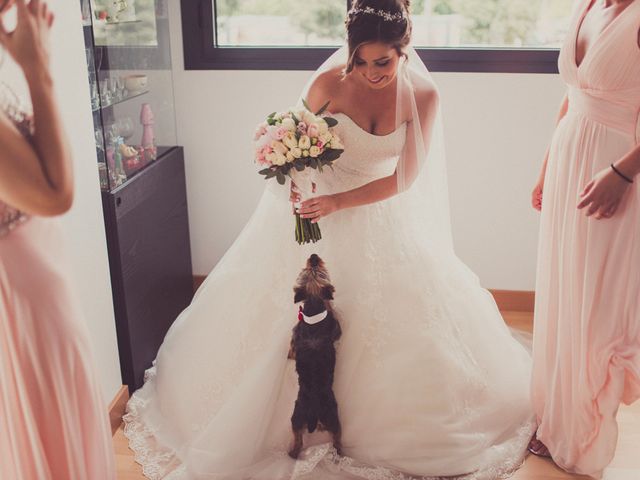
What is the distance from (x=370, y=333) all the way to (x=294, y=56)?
4.85 ft

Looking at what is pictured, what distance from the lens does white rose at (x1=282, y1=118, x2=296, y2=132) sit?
211 centimetres

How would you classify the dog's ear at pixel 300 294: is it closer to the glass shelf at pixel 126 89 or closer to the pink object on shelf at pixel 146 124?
the glass shelf at pixel 126 89

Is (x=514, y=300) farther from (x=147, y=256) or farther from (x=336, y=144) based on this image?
(x=147, y=256)

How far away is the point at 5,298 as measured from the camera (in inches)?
49.2

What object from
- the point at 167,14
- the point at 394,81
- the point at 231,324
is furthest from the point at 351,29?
the point at 167,14

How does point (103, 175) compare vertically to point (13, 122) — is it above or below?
below

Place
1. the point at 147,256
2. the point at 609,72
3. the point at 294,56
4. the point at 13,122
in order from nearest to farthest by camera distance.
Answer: the point at 13,122 → the point at 609,72 → the point at 147,256 → the point at 294,56

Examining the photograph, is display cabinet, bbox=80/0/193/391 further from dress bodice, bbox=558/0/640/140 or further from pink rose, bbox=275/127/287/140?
dress bodice, bbox=558/0/640/140

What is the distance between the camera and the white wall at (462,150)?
3.19 metres

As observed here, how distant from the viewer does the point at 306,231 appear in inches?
90.8

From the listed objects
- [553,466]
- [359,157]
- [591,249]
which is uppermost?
[359,157]

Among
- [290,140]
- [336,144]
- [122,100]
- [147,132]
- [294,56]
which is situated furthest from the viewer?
[294,56]

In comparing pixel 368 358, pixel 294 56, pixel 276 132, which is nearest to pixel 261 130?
pixel 276 132

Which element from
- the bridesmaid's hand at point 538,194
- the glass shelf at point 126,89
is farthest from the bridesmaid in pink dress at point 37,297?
the bridesmaid's hand at point 538,194
